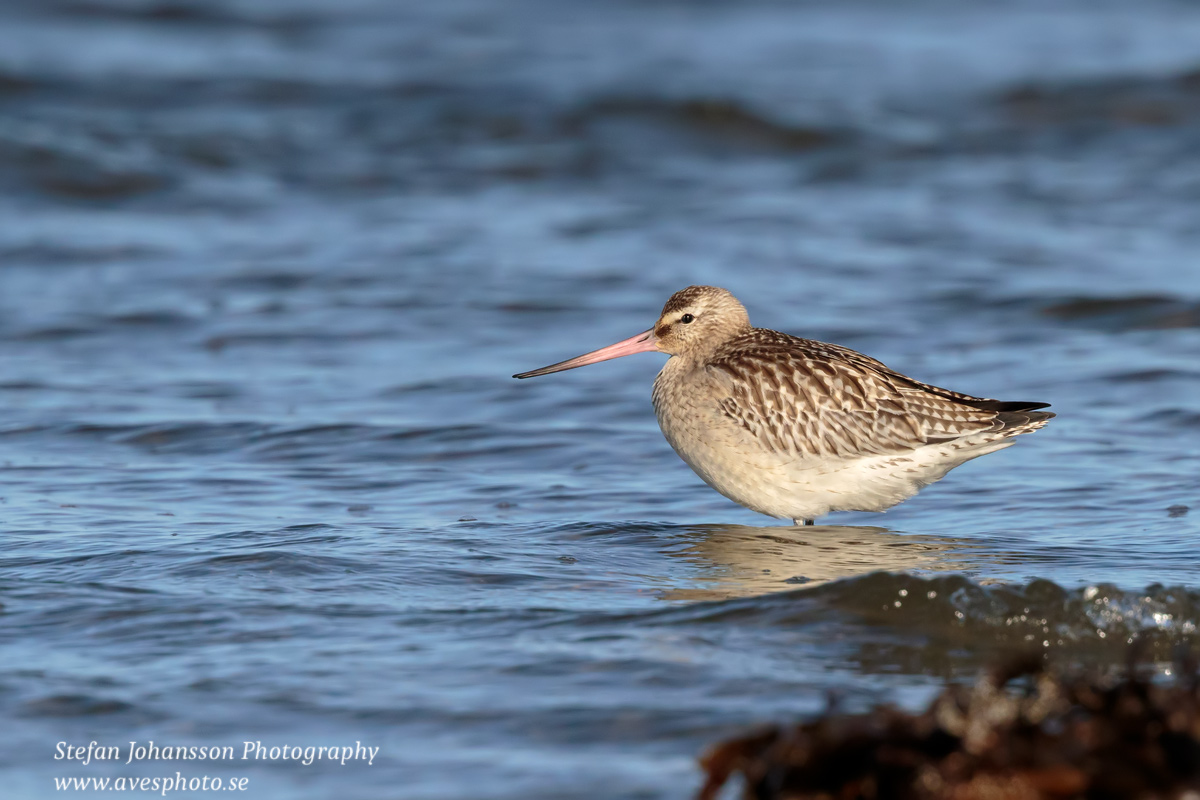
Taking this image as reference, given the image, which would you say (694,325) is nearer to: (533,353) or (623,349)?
(623,349)

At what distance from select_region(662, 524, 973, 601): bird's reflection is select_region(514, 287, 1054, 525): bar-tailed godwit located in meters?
0.16

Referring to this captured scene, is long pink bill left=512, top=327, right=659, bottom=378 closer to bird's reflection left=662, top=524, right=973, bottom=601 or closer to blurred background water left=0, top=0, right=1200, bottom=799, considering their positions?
blurred background water left=0, top=0, right=1200, bottom=799

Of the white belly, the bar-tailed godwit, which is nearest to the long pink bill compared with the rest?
the bar-tailed godwit

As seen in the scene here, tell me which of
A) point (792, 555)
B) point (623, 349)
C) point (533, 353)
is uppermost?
point (623, 349)

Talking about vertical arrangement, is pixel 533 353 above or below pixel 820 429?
above

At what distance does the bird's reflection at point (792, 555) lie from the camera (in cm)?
596

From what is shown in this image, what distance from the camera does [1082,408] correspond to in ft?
28.5

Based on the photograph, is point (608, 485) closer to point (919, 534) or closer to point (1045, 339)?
point (919, 534)

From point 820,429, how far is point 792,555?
2.12ft

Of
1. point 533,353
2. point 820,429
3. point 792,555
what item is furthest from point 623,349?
point 533,353

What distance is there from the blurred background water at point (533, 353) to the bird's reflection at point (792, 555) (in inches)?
1.5

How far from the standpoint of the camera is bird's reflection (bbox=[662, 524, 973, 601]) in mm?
5965

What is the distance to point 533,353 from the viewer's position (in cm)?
1007

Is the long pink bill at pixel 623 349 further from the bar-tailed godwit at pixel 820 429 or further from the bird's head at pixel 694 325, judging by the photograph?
the bar-tailed godwit at pixel 820 429
